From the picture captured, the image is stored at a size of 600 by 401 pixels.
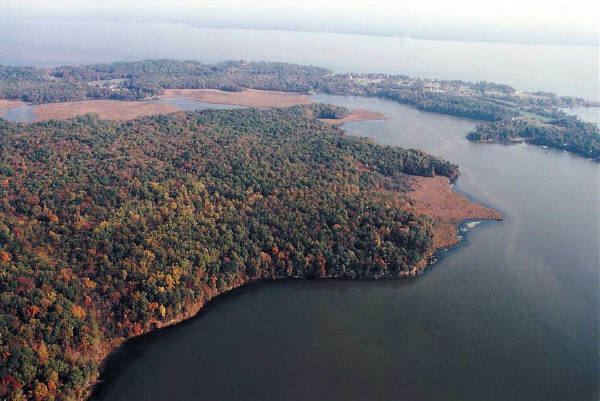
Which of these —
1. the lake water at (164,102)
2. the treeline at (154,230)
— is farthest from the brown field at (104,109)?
the treeline at (154,230)

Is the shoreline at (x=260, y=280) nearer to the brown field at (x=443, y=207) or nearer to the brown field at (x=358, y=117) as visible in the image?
the brown field at (x=443, y=207)

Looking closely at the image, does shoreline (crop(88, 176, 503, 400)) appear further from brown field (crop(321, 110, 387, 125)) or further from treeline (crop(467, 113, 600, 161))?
brown field (crop(321, 110, 387, 125))

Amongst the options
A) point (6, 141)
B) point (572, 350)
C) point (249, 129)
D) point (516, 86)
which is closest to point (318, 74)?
point (516, 86)

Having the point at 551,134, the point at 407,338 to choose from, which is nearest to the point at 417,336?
the point at 407,338

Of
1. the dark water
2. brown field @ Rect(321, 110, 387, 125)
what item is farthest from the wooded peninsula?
brown field @ Rect(321, 110, 387, 125)

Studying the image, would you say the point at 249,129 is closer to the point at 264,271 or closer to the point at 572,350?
the point at 264,271
